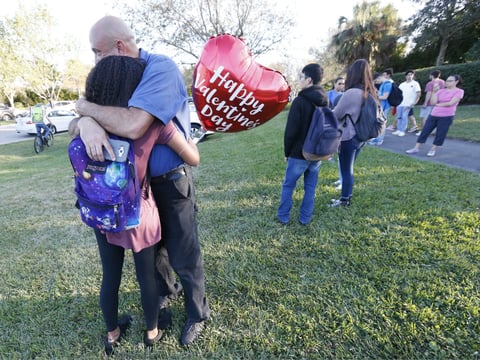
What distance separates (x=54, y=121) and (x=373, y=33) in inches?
959

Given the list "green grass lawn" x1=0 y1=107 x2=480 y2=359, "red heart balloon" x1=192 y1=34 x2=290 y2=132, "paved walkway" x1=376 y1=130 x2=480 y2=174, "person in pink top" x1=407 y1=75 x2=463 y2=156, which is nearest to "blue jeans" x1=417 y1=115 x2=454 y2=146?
"person in pink top" x1=407 y1=75 x2=463 y2=156

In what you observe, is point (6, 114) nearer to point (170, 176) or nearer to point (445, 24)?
point (170, 176)

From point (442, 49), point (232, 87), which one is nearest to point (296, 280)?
point (232, 87)

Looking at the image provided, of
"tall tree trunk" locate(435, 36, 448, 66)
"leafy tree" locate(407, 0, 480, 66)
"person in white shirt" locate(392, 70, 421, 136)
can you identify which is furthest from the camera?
"tall tree trunk" locate(435, 36, 448, 66)

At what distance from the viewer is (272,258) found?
7.96 feet

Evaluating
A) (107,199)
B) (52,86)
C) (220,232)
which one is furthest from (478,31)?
(52,86)

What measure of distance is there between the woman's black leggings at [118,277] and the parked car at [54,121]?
15769mm

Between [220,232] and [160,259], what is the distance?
1.12 meters

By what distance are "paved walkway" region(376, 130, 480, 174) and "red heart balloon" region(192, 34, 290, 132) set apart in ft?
14.4

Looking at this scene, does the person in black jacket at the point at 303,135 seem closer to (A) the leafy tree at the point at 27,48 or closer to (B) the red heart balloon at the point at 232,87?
(B) the red heart balloon at the point at 232,87

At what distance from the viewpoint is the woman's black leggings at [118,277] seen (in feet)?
4.64

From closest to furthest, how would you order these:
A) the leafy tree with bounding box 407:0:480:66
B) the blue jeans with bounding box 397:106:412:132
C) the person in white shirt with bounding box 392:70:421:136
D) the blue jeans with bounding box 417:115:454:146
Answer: the blue jeans with bounding box 417:115:454:146 → the person in white shirt with bounding box 392:70:421:136 → the blue jeans with bounding box 397:106:412:132 → the leafy tree with bounding box 407:0:480:66

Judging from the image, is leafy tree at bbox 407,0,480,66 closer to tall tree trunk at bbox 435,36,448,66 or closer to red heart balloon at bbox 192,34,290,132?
tall tree trunk at bbox 435,36,448,66

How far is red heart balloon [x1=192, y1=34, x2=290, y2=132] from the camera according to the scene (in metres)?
1.43
